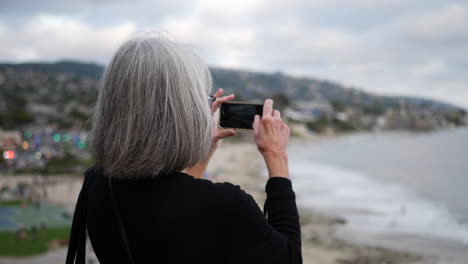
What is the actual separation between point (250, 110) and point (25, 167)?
126 feet

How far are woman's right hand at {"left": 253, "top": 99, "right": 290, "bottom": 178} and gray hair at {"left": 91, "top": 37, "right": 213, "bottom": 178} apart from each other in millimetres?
218

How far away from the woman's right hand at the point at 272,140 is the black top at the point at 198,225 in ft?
0.57

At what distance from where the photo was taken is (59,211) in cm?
2250

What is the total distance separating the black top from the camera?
1072 millimetres

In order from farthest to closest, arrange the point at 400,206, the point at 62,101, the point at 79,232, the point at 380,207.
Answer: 1. the point at 62,101
2. the point at 400,206
3. the point at 380,207
4. the point at 79,232

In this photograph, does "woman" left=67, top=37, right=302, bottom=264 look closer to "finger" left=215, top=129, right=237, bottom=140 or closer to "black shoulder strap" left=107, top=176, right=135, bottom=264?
"black shoulder strap" left=107, top=176, right=135, bottom=264

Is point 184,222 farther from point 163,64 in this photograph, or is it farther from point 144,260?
point 163,64

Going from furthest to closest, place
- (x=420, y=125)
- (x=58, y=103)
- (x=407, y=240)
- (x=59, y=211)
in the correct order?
(x=420, y=125)
(x=58, y=103)
(x=59, y=211)
(x=407, y=240)

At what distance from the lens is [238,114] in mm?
1541

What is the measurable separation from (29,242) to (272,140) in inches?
664

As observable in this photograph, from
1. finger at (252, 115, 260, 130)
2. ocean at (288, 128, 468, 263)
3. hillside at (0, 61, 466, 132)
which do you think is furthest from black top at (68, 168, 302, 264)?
hillside at (0, 61, 466, 132)

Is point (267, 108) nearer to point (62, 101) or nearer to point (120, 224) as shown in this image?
point (120, 224)

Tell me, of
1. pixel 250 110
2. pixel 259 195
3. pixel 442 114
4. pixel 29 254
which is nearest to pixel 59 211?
pixel 29 254

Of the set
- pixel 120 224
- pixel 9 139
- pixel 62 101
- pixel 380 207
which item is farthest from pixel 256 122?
pixel 62 101
